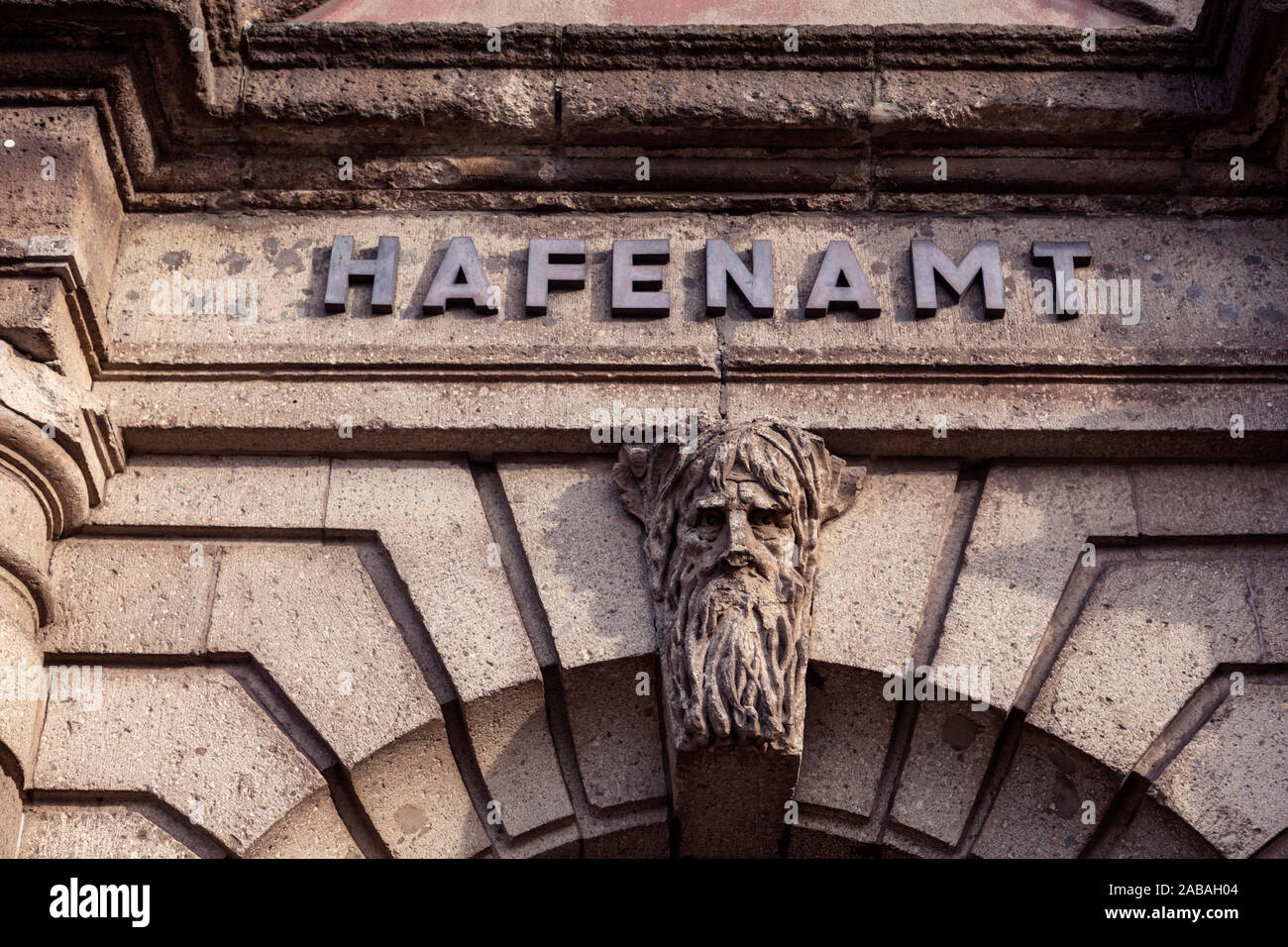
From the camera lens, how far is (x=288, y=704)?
185 inches

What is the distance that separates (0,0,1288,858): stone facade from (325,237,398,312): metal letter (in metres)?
0.04

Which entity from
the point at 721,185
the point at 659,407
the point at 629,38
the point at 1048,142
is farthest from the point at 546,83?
the point at 1048,142

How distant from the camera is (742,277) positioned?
535 cm

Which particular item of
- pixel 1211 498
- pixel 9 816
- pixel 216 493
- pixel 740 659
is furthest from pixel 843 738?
pixel 9 816

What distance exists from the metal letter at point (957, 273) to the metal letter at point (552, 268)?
1.15m

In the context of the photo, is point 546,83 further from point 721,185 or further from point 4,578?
point 4,578

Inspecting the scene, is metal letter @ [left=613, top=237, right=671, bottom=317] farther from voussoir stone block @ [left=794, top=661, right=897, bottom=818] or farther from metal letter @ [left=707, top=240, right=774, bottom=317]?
voussoir stone block @ [left=794, top=661, right=897, bottom=818]

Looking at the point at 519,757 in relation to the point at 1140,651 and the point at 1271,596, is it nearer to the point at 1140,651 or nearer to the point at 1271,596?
the point at 1140,651

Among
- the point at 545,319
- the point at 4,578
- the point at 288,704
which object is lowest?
the point at 288,704

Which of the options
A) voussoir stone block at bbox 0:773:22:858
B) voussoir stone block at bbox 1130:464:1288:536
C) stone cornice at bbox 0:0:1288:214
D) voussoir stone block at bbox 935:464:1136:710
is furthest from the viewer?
stone cornice at bbox 0:0:1288:214

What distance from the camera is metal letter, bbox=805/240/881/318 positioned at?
17.3ft

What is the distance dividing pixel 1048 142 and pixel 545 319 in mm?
1905

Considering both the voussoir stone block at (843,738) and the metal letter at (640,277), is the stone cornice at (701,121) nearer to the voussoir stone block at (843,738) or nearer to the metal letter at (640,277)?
the metal letter at (640,277)

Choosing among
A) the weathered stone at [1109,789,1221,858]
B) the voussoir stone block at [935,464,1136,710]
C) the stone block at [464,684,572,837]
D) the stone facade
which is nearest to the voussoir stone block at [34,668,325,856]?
the stone facade
